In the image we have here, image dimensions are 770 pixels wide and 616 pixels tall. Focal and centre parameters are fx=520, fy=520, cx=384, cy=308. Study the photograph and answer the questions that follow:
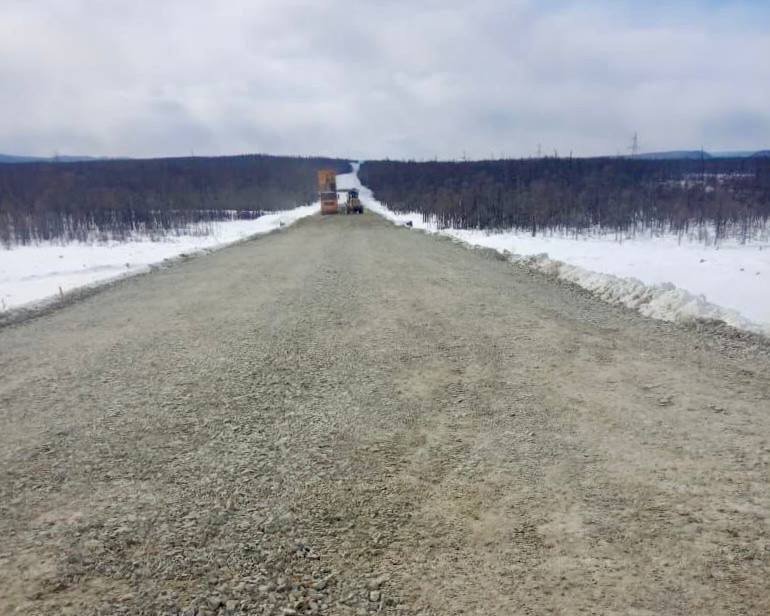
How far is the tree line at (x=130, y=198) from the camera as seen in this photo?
34.6 metres

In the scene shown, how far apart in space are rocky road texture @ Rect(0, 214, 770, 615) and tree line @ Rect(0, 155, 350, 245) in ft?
94.8

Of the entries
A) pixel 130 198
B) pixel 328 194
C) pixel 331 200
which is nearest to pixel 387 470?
pixel 331 200

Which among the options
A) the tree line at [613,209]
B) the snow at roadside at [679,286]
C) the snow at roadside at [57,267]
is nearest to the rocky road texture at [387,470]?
the snow at roadside at [679,286]

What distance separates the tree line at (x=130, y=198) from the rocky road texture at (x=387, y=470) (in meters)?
28.9

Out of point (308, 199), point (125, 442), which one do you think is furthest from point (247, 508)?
point (308, 199)

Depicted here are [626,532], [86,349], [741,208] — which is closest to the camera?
[626,532]

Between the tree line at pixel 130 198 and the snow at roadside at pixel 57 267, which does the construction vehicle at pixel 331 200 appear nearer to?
the tree line at pixel 130 198

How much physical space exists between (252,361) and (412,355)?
1.77 metres

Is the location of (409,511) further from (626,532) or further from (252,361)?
(252,361)

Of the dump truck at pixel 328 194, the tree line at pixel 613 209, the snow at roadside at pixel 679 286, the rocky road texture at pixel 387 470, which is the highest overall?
the dump truck at pixel 328 194

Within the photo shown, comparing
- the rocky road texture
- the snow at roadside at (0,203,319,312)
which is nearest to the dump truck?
the snow at roadside at (0,203,319,312)

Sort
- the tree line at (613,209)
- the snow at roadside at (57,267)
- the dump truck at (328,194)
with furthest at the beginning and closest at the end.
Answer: the dump truck at (328,194)
the tree line at (613,209)
the snow at roadside at (57,267)

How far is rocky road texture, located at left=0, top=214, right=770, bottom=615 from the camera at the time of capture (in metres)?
2.48

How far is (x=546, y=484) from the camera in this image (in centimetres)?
329
